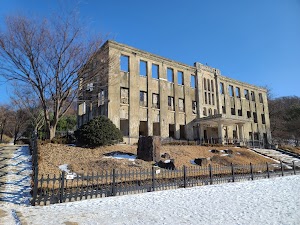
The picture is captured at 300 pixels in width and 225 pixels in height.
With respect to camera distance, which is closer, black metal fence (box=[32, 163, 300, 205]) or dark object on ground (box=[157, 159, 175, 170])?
black metal fence (box=[32, 163, 300, 205])

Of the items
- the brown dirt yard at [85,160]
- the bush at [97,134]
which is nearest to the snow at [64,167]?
the brown dirt yard at [85,160]

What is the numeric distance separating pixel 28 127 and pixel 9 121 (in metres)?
3.53

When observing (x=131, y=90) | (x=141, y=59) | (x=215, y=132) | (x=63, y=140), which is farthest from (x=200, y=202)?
(x=215, y=132)

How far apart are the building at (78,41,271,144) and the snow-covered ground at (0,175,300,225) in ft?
39.4

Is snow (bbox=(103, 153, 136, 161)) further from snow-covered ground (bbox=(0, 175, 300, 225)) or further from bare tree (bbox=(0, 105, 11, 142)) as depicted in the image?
bare tree (bbox=(0, 105, 11, 142))

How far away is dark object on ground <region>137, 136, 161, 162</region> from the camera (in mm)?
14586

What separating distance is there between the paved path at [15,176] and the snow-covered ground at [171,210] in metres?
0.69

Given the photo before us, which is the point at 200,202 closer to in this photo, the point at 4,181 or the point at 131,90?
the point at 4,181

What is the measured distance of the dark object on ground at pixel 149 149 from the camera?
1459cm

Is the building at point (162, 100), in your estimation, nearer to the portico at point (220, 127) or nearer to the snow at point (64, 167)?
the portico at point (220, 127)

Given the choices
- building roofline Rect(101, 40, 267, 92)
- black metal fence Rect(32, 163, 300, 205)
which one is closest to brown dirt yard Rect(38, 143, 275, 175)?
black metal fence Rect(32, 163, 300, 205)

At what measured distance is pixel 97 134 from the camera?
1647 cm

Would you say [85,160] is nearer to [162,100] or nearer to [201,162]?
[201,162]

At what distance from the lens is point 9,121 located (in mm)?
36094
